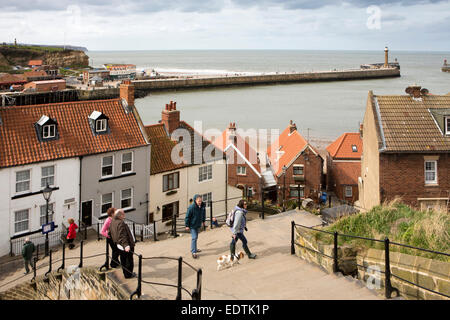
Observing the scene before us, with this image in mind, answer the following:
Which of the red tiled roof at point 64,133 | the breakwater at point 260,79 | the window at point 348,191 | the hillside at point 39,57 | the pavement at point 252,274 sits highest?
the hillside at point 39,57

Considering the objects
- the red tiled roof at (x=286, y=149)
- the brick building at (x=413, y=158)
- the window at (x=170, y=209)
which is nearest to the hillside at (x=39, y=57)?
the red tiled roof at (x=286, y=149)

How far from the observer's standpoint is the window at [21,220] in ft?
67.8

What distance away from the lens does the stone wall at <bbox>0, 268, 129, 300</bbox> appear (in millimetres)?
9055

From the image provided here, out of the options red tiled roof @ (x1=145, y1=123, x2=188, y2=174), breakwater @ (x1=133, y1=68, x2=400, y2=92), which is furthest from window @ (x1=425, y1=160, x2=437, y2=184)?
breakwater @ (x1=133, y1=68, x2=400, y2=92)

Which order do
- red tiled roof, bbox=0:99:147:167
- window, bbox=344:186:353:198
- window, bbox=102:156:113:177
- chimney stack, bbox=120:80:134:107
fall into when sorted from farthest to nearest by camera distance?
window, bbox=344:186:353:198
chimney stack, bbox=120:80:134:107
window, bbox=102:156:113:177
red tiled roof, bbox=0:99:147:167

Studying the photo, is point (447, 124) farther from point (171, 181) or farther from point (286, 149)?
point (286, 149)

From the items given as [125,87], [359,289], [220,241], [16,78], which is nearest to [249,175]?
[125,87]

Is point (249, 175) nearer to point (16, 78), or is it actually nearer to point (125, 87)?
point (125, 87)

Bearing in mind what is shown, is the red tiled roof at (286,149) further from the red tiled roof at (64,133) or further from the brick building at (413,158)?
the red tiled roof at (64,133)

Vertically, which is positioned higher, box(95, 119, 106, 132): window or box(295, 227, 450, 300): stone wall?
box(95, 119, 106, 132): window

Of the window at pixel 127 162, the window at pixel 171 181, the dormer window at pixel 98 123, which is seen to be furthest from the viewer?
the window at pixel 171 181

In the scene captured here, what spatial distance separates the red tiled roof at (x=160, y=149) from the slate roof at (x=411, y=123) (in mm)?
11784

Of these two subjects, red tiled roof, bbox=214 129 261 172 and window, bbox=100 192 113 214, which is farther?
red tiled roof, bbox=214 129 261 172

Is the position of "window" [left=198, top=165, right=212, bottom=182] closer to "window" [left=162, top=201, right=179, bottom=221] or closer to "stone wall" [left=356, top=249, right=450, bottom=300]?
"window" [left=162, top=201, right=179, bottom=221]
